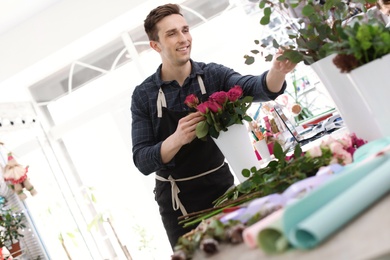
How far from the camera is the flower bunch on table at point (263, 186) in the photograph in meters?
1.09

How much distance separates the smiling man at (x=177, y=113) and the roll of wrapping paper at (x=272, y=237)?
55.0 inches

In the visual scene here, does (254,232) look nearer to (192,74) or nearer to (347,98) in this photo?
(347,98)

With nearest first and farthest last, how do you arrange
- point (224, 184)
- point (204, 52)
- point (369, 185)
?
1. point (369, 185)
2. point (224, 184)
3. point (204, 52)

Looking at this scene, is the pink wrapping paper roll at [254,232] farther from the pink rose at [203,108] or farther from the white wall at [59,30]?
the white wall at [59,30]

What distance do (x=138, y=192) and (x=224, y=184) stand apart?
17.5 feet

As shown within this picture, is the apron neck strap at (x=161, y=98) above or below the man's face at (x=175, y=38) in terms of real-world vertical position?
below

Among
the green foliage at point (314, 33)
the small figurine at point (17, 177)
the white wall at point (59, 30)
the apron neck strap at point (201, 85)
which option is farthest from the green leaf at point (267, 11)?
the small figurine at point (17, 177)

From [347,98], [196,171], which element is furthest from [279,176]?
[196,171]

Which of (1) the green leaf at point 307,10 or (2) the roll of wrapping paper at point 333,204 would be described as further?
(1) the green leaf at point 307,10

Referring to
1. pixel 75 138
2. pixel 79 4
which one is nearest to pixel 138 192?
pixel 75 138

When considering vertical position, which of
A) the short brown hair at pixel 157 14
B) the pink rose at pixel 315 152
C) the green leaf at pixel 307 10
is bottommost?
the pink rose at pixel 315 152

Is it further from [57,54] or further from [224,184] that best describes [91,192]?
[224,184]

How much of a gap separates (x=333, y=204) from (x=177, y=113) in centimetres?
159

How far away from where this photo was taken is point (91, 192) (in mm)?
7848
